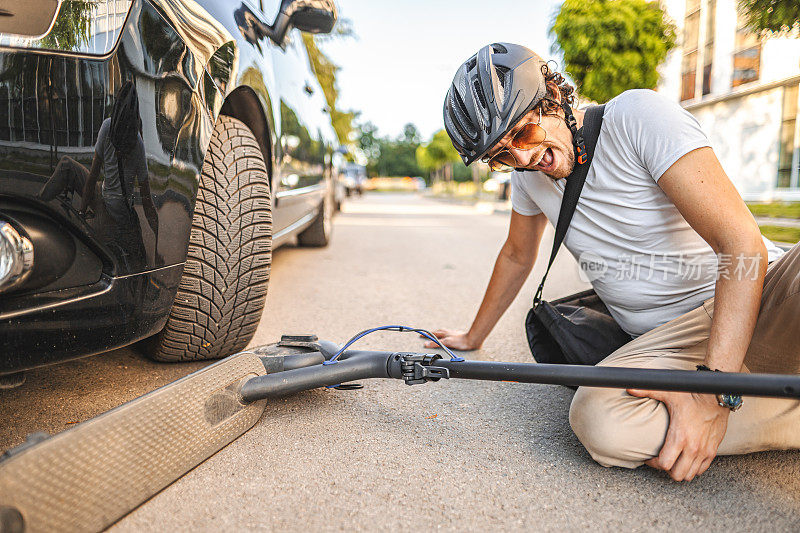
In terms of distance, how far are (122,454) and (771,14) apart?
4.67 meters

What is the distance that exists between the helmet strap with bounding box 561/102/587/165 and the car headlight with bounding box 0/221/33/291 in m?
1.50

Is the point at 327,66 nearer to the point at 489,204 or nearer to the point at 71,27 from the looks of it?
the point at 489,204

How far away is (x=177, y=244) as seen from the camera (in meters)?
1.68

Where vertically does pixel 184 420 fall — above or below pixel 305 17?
below

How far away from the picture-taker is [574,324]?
2.00 metres

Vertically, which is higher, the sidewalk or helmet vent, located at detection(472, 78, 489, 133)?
helmet vent, located at detection(472, 78, 489, 133)

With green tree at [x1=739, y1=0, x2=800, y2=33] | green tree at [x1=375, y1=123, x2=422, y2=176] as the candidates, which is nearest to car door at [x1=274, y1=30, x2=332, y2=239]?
green tree at [x1=739, y1=0, x2=800, y2=33]

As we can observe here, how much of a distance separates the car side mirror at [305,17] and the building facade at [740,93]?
39.9 feet

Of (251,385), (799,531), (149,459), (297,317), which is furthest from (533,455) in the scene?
(297,317)

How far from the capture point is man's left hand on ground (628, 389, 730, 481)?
142cm

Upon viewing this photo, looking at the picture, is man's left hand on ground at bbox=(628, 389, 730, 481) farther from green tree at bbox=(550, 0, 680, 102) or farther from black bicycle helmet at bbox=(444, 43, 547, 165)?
green tree at bbox=(550, 0, 680, 102)

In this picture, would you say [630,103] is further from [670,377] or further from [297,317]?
[297,317]

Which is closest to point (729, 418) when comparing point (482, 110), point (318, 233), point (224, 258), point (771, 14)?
point (482, 110)

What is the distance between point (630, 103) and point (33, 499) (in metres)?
1.77
